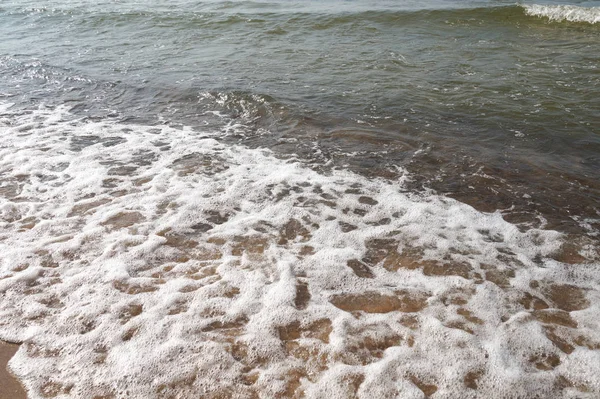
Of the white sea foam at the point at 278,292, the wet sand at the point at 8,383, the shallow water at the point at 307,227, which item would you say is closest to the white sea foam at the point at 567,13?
the shallow water at the point at 307,227

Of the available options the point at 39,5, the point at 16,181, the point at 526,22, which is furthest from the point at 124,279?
the point at 39,5

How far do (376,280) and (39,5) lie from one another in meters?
19.3

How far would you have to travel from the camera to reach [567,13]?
12906 millimetres

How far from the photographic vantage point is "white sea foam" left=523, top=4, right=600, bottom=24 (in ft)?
41.4

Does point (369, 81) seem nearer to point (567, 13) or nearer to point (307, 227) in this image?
point (307, 227)

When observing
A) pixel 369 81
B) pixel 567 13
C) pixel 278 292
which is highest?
pixel 567 13

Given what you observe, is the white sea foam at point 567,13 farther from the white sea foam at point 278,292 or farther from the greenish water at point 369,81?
the white sea foam at point 278,292

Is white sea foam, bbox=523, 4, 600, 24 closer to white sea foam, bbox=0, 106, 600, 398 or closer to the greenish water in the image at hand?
the greenish water

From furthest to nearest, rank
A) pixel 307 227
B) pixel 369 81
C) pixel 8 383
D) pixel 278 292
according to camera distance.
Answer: pixel 369 81 → pixel 307 227 → pixel 278 292 → pixel 8 383

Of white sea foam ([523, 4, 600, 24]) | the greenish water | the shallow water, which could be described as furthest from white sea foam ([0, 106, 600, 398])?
white sea foam ([523, 4, 600, 24])

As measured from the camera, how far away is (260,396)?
271 centimetres

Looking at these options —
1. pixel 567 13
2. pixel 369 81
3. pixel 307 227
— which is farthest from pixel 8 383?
pixel 567 13

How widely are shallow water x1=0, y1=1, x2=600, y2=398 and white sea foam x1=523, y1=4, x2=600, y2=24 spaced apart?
368 cm

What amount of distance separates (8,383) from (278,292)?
188 cm
